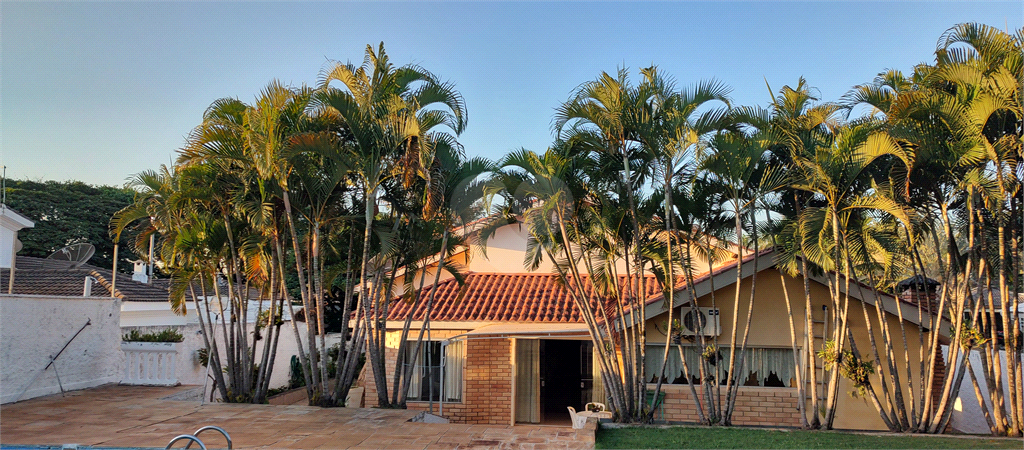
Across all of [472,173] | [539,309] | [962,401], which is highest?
[472,173]

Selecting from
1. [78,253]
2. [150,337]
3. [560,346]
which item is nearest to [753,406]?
[560,346]

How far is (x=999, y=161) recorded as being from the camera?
8695 millimetres

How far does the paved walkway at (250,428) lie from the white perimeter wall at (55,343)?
1.48 ft

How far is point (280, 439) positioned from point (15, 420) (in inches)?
162

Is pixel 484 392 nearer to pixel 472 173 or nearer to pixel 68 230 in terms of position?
pixel 472 173

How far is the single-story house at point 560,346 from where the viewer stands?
12.3 m

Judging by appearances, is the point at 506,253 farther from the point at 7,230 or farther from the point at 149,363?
the point at 7,230

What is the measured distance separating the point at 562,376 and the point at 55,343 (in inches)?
384

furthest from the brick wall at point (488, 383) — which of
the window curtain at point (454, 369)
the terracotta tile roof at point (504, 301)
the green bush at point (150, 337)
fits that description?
the green bush at point (150, 337)

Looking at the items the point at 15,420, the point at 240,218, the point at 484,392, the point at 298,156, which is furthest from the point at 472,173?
the point at 15,420

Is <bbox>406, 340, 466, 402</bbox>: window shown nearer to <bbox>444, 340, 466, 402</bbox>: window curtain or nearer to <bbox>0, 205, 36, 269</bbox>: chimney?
<bbox>444, 340, 466, 402</bbox>: window curtain

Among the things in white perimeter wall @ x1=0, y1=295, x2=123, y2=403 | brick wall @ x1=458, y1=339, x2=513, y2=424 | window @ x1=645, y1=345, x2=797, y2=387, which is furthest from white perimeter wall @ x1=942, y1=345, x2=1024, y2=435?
white perimeter wall @ x1=0, y1=295, x2=123, y2=403

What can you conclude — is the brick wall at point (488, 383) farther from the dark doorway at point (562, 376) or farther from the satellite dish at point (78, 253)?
the satellite dish at point (78, 253)

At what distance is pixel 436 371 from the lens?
46.4 ft
